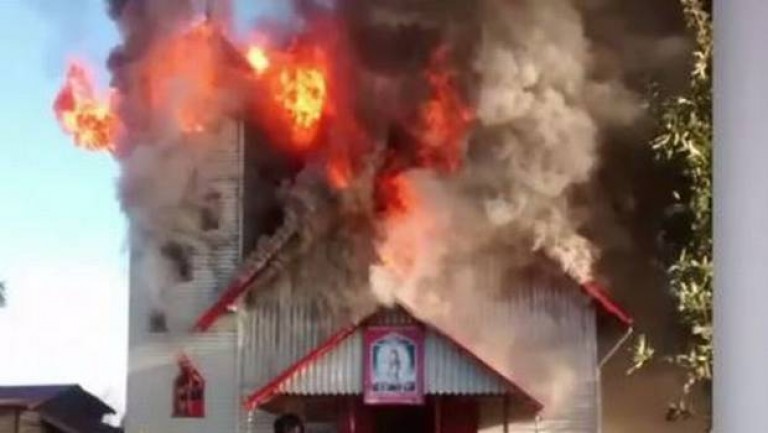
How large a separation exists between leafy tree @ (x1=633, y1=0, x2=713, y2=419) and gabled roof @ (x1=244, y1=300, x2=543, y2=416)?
0.19 meters

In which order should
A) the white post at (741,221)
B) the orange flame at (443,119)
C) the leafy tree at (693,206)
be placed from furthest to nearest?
the orange flame at (443,119) < the leafy tree at (693,206) < the white post at (741,221)

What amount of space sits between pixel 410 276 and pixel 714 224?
1.63 ft

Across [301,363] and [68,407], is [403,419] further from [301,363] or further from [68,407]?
[68,407]

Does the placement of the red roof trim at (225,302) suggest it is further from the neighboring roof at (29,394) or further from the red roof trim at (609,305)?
the red roof trim at (609,305)

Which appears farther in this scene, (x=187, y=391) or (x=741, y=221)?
(x=187, y=391)

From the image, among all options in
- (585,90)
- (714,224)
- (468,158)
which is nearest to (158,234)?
(468,158)

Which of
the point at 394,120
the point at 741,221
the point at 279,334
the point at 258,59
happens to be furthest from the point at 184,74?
the point at 741,221

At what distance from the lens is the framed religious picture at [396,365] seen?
2465 millimetres

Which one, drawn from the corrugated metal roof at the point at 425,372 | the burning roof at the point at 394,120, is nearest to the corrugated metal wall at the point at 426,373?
the corrugated metal roof at the point at 425,372

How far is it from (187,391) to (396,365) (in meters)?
0.35

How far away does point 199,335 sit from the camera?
249 centimetres

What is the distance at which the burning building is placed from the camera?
2451 mm

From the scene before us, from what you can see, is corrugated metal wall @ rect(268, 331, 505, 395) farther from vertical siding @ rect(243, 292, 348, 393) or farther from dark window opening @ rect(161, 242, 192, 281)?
dark window opening @ rect(161, 242, 192, 281)

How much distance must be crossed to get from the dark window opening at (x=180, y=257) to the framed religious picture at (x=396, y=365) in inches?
12.7
